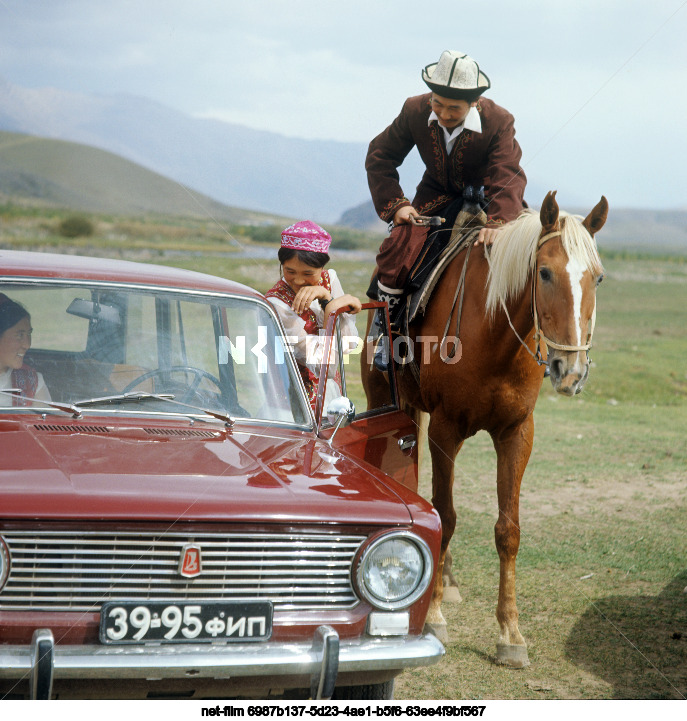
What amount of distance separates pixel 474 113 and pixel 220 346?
8.01 feet

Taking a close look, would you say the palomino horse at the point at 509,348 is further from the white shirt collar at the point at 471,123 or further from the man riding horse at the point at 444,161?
the white shirt collar at the point at 471,123

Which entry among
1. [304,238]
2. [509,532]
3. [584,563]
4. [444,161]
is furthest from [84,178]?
[509,532]

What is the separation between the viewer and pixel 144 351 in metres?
4.10

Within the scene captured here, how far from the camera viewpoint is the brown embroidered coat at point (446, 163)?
5.68 m

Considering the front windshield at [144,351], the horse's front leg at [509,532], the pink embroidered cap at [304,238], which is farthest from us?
the pink embroidered cap at [304,238]

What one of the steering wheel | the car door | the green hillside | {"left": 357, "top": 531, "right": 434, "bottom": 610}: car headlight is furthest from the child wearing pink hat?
the green hillside

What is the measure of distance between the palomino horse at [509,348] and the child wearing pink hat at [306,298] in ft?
2.61

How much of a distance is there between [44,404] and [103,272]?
79 centimetres

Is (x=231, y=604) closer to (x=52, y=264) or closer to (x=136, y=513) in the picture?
(x=136, y=513)

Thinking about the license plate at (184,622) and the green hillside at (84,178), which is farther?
the green hillside at (84,178)

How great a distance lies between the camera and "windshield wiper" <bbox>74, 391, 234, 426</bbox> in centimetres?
377

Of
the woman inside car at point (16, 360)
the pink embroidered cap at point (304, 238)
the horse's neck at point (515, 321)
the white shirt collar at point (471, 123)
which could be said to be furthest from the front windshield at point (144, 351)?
the white shirt collar at point (471, 123)

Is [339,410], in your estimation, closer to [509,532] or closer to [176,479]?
[176,479]

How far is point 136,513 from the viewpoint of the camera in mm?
2889
